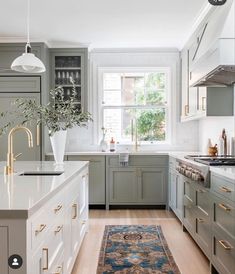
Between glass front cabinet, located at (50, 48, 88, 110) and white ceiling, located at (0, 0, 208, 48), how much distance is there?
6.2 inches

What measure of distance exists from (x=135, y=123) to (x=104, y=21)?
80.8 inches

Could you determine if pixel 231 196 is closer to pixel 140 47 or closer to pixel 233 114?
pixel 233 114

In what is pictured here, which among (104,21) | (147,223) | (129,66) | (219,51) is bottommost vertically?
(147,223)

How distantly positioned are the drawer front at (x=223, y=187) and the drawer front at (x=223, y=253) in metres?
0.29

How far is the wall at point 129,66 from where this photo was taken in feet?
19.6

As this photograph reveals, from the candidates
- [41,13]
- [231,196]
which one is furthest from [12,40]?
[231,196]

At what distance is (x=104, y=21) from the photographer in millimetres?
4531

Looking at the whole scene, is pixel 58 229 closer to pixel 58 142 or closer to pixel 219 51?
pixel 58 142

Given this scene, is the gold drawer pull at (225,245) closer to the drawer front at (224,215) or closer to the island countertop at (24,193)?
the drawer front at (224,215)

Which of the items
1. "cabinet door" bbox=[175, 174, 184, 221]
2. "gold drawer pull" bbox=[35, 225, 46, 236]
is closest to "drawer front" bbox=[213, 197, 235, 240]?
"gold drawer pull" bbox=[35, 225, 46, 236]

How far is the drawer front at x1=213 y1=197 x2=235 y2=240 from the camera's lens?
7.72 ft

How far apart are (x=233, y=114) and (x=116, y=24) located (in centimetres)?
190

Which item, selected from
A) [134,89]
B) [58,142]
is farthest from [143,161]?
[58,142]

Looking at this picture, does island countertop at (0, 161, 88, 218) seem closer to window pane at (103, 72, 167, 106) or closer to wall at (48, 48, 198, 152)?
wall at (48, 48, 198, 152)
